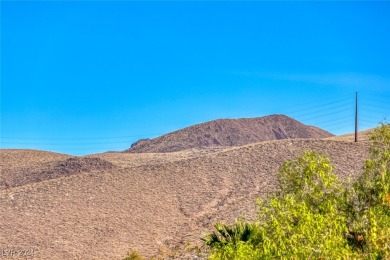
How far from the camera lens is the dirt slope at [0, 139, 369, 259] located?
32562 mm

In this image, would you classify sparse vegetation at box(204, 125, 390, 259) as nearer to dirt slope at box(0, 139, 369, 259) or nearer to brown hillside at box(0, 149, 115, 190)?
dirt slope at box(0, 139, 369, 259)

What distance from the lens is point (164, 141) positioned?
103 metres

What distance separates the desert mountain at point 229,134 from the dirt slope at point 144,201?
46259mm

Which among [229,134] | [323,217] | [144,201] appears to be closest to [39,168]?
[144,201]

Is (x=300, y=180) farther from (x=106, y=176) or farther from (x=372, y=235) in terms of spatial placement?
(x=106, y=176)

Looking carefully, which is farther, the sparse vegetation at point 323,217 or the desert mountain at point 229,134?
the desert mountain at point 229,134

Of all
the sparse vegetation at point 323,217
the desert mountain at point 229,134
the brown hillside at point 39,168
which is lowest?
the sparse vegetation at point 323,217

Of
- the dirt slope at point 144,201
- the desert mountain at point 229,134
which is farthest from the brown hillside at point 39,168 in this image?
the desert mountain at point 229,134

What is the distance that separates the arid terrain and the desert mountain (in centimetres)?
4590

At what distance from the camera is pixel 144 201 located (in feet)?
128

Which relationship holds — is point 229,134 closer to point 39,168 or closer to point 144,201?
point 39,168

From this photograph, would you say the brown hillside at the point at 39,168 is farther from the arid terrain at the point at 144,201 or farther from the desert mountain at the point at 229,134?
the desert mountain at the point at 229,134

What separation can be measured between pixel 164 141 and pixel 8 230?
68558 millimetres

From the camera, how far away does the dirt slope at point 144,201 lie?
3256cm
